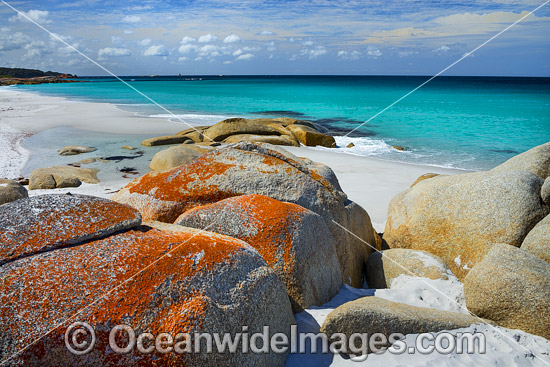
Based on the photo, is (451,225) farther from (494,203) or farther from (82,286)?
(82,286)

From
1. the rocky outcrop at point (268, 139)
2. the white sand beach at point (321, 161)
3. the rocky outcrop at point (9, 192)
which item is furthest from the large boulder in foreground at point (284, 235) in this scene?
the rocky outcrop at point (268, 139)

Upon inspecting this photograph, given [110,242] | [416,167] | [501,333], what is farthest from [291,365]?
[416,167]

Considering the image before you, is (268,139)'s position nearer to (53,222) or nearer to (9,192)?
(9,192)

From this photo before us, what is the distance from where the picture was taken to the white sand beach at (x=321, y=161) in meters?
3.11

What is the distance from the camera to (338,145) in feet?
58.2

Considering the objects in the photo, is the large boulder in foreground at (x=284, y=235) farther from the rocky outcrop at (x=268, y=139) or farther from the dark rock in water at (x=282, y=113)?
the dark rock in water at (x=282, y=113)

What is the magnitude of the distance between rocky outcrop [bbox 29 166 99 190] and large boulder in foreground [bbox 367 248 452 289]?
7.65 m

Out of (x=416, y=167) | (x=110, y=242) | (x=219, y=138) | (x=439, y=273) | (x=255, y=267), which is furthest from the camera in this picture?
(x=219, y=138)

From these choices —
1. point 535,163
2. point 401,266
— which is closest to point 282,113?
point 535,163

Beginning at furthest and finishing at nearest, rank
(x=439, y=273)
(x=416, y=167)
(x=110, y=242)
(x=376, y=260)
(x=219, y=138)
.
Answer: (x=219, y=138), (x=416, y=167), (x=376, y=260), (x=439, y=273), (x=110, y=242)

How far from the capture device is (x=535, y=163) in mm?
5727

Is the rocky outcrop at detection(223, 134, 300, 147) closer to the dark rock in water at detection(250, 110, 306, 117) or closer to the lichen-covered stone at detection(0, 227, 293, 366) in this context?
the lichen-covered stone at detection(0, 227, 293, 366)

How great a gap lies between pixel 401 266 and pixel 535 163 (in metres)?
2.80

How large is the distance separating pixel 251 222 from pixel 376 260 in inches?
86.6
